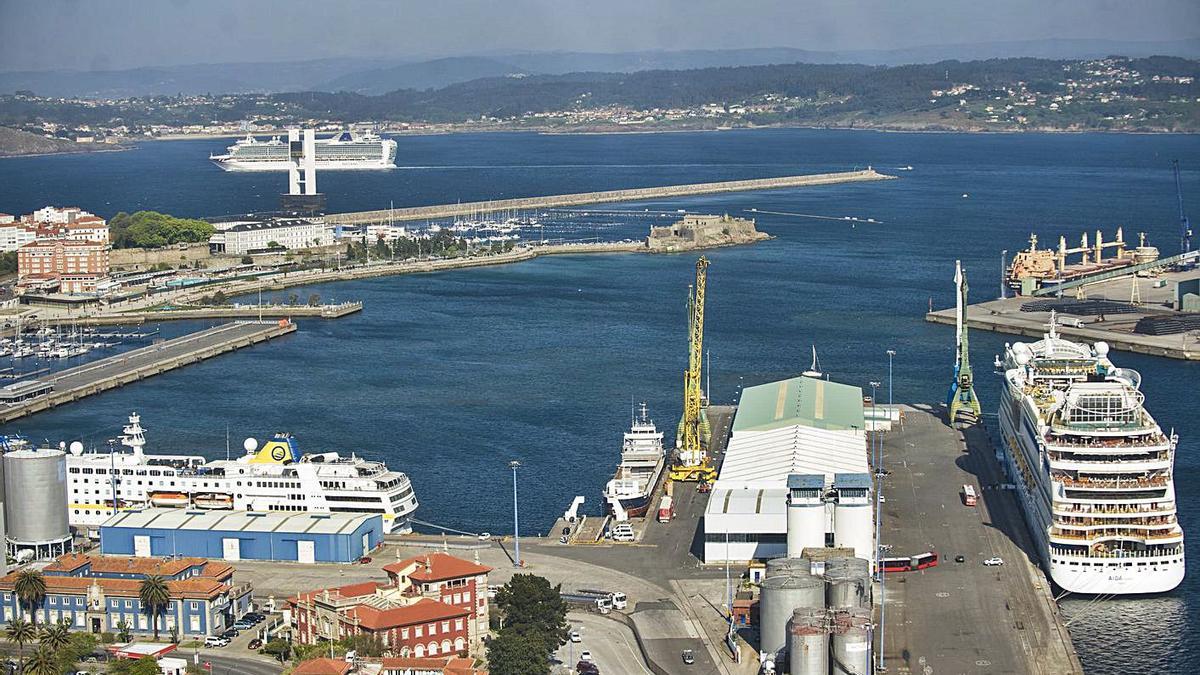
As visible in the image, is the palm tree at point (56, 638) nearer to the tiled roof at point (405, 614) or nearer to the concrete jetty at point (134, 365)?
the tiled roof at point (405, 614)

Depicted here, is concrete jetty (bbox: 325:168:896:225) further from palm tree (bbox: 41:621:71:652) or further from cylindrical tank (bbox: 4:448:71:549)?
palm tree (bbox: 41:621:71:652)

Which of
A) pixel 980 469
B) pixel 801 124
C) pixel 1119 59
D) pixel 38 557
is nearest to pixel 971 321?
pixel 980 469

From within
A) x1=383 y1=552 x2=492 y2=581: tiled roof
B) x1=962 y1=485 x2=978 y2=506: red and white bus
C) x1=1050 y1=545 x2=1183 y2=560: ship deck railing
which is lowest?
x1=962 y1=485 x2=978 y2=506: red and white bus

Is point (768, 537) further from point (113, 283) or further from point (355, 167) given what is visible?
point (355, 167)

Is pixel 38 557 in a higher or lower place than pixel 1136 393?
lower

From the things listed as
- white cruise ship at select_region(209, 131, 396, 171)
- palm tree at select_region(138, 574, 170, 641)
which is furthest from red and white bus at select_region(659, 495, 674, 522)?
white cruise ship at select_region(209, 131, 396, 171)

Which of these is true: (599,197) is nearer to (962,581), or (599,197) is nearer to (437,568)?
(962,581)
